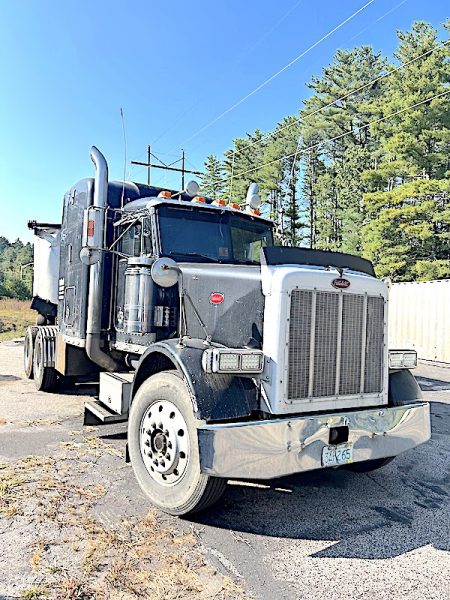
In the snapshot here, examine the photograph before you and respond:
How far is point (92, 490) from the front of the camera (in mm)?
4301

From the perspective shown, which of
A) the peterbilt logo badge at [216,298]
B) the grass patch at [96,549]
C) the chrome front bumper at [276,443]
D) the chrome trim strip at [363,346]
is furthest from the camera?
the peterbilt logo badge at [216,298]

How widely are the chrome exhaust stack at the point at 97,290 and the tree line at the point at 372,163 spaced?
10.4m

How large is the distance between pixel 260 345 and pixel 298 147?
4173 centimetres

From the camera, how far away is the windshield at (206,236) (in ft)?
17.4

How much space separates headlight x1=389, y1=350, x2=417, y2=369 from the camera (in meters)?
4.52

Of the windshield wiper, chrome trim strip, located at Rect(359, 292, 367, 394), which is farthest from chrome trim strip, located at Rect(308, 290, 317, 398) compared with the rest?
the windshield wiper

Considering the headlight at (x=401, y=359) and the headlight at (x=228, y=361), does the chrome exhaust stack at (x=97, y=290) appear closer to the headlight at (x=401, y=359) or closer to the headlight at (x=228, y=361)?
the headlight at (x=228, y=361)

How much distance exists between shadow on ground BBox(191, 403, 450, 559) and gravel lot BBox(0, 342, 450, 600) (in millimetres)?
11

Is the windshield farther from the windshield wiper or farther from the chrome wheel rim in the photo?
the chrome wheel rim

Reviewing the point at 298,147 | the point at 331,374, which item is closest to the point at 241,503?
the point at 331,374

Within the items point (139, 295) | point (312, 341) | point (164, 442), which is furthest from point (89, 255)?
point (312, 341)

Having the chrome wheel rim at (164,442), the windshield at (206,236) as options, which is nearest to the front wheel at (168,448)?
the chrome wheel rim at (164,442)

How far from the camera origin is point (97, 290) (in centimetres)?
617

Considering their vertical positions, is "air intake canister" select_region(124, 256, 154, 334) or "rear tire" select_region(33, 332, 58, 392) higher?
"air intake canister" select_region(124, 256, 154, 334)
